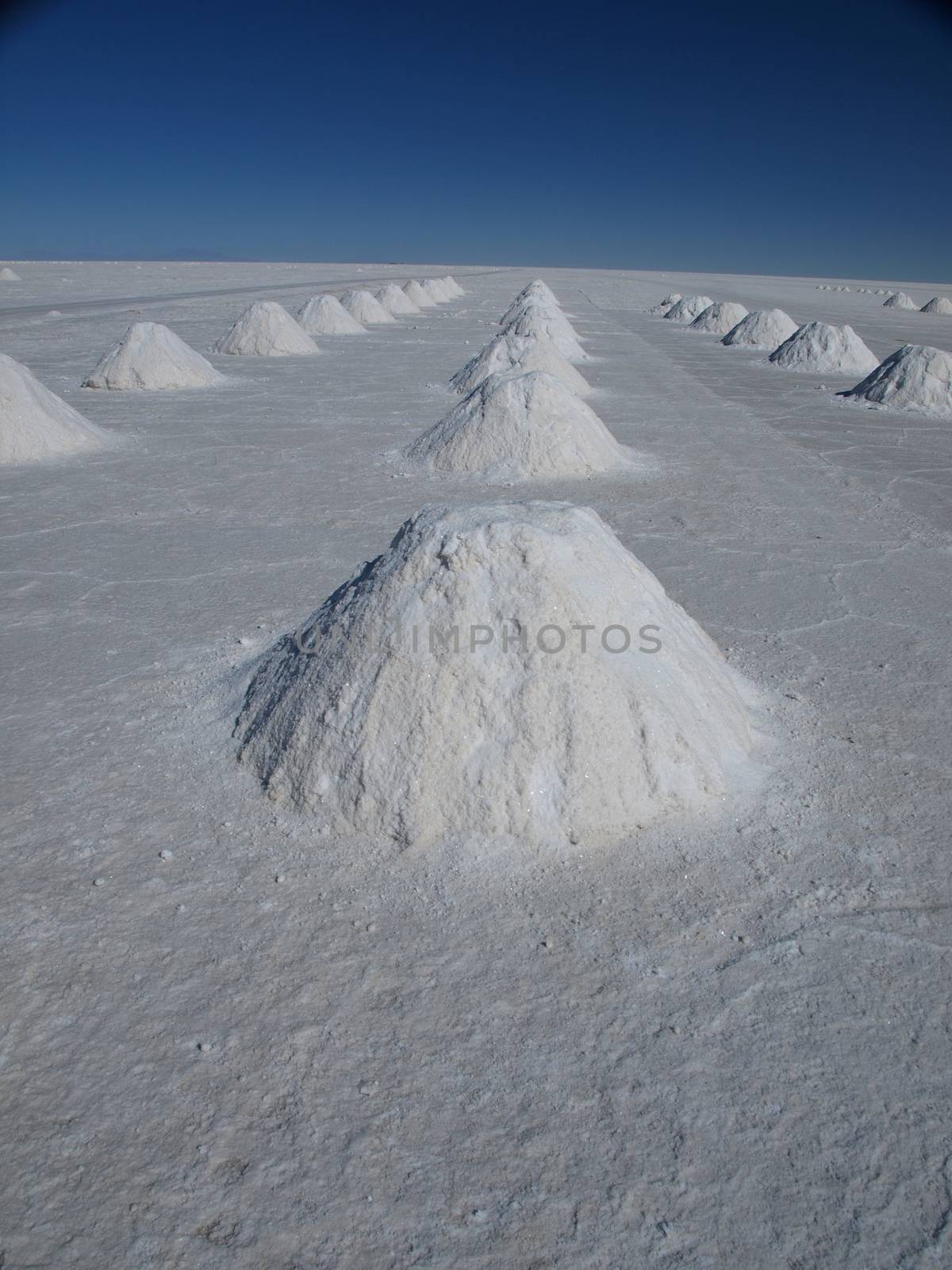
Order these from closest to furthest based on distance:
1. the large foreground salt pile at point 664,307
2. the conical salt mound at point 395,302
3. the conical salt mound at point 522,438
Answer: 1. the conical salt mound at point 522,438
2. the conical salt mound at point 395,302
3. the large foreground salt pile at point 664,307

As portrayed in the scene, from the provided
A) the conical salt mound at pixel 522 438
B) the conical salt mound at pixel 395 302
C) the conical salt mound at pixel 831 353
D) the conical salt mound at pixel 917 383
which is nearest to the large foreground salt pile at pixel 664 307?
the conical salt mound at pixel 395 302

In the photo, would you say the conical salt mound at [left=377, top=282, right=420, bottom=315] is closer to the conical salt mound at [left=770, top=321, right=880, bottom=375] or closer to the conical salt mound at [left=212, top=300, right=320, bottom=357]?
the conical salt mound at [left=212, top=300, right=320, bottom=357]

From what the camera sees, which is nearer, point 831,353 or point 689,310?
point 831,353

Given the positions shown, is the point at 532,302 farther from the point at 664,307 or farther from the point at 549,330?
the point at 664,307

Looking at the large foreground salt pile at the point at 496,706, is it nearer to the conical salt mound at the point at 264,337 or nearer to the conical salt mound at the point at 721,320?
the conical salt mound at the point at 264,337

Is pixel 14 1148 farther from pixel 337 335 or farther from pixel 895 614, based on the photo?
pixel 337 335

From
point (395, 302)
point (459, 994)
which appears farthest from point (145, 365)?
point (395, 302)
